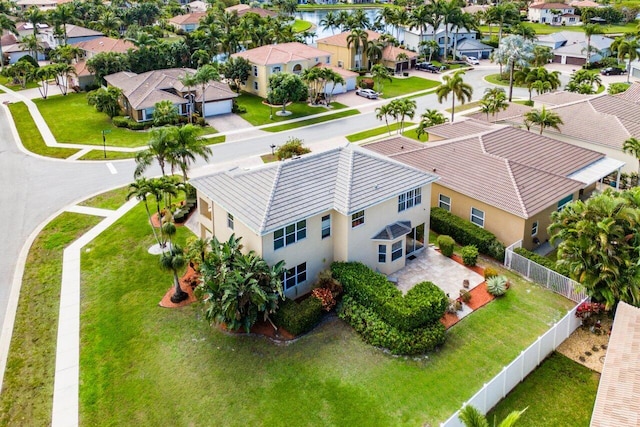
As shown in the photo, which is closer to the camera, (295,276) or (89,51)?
(295,276)

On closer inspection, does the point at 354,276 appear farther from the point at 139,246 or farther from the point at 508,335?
the point at 139,246

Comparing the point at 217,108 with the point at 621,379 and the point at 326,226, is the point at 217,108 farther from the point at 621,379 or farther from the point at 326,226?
the point at 621,379

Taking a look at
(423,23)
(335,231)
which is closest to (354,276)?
(335,231)

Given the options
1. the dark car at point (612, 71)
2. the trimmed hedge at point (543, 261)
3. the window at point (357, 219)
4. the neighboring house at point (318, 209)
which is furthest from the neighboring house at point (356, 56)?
the window at point (357, 219)

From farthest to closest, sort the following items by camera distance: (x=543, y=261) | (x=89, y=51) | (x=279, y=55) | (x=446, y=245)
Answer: (x=89, y=51) → (x=279, y=55) → (x=446, y=245) → (x=543, y=261)


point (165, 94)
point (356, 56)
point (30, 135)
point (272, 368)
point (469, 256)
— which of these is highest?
point (356, 56)

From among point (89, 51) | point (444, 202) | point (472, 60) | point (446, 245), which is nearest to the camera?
point (446, 245)

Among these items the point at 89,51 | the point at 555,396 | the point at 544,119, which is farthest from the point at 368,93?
the point at 555,396
